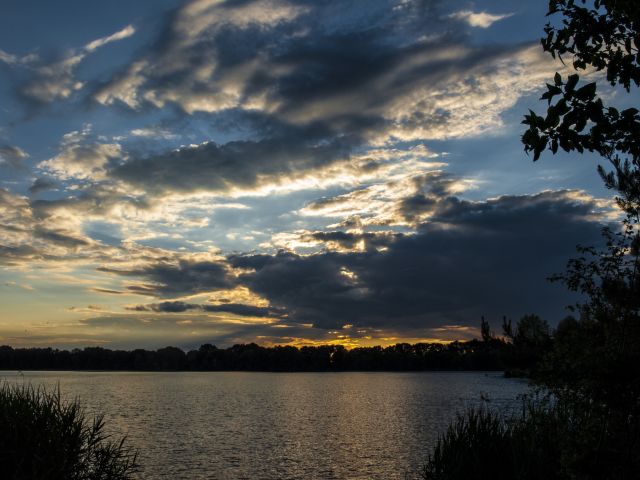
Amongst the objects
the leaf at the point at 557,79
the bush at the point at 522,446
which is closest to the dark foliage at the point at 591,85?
the leaf at the point at 557,79

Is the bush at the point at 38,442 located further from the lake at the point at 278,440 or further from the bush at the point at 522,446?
the bush at the point at 522,446

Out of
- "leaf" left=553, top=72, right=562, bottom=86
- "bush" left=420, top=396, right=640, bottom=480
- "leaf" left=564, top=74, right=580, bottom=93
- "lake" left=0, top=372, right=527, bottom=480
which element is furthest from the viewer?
"lake" left=0, top=372, right=527, bottom=480

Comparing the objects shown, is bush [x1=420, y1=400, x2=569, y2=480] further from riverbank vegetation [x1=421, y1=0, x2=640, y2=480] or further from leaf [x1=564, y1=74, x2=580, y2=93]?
A: leaf [x1=564, y1=74, x2=580, y2=93]

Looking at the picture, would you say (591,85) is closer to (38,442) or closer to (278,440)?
(38,442)

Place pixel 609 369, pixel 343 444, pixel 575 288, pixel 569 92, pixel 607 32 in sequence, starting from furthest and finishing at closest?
pixel 343 444, pixel 575 288, pixel 609 369, pixel 607 32, pixel 569 92

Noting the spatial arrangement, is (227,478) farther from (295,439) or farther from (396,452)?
(295,439)

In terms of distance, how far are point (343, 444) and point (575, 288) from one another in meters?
41.3

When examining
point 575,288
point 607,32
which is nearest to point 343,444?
point 575,288

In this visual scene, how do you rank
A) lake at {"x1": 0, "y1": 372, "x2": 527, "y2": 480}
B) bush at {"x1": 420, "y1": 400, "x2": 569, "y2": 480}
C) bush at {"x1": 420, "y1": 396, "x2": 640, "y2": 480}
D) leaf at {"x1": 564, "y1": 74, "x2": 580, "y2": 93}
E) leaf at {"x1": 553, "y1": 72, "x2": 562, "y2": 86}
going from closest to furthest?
leaf at {"x1": 564, "y1": 74, "x2": 580, "y2": 93} < leaf at {"x1": 553, "y1": 72, "x2": 562, "y2": 86} < bush at {"x1": 420, "y1": 396, "x2": 640, "y2": 480} < bush at {"x1": 420, "y1": 400, "x2": 569, "y2": 480} < lake at {"x1": 0, "y1": 372, "x2": 527, "y2": 480}

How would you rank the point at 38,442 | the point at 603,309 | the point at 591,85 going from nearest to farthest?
1. the point at 591,85
2. the point at 603,309
3. the point at 38,442

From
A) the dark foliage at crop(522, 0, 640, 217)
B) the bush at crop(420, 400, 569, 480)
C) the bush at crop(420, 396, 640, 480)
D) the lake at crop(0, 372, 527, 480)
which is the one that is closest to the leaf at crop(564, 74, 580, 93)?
the dark foliage at crop(522, 0, 640, 217)

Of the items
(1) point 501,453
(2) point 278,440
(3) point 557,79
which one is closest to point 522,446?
(1) point 501,453

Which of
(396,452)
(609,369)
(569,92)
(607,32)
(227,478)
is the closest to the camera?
(569,92)

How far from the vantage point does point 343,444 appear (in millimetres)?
50500
